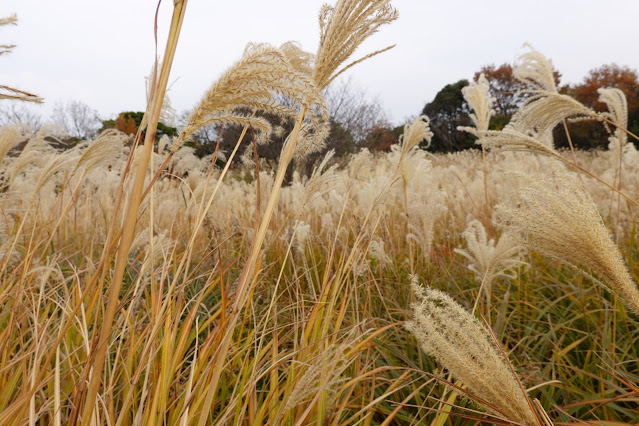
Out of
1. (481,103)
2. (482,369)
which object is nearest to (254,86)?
(482,369)

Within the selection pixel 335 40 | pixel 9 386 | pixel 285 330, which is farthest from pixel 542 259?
pixel 9 386

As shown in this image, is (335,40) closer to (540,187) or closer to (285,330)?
(540,187)

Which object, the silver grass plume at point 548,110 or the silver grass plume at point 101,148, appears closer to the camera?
the silver grass plume at point 548,110

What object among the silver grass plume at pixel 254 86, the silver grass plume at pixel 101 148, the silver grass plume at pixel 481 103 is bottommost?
the silver grass plume at pixel 101 148

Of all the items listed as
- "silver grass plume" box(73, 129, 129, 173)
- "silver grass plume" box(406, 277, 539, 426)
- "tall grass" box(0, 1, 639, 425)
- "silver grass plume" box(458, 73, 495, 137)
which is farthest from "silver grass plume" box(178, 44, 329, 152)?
"silver grass plume" box(458, 73, 495, 137)

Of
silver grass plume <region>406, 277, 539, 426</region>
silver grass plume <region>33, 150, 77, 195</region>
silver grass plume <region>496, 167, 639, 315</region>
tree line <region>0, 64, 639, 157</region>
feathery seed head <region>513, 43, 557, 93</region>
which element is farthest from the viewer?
tree line <region>0, 64, 639, 157</region>

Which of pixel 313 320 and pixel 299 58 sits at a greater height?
pixel 299 58

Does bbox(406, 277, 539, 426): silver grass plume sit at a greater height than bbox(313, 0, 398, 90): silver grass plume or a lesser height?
lesser

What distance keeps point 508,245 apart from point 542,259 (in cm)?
160

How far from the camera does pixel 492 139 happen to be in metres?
1.55

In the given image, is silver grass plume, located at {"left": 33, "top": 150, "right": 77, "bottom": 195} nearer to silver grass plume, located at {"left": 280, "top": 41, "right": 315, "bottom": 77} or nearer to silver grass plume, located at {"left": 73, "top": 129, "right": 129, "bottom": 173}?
silver grass plume, located at {"left": 73, "top": 129, "right": 129, "bottom": 173}

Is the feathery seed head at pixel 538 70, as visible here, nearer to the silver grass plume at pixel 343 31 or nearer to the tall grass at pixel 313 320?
the tall grass at pixel 313 320

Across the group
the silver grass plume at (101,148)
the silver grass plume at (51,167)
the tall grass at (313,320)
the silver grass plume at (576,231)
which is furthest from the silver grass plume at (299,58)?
the silver grass plume at (51,167)

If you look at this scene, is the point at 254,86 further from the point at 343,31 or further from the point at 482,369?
the point at 482,369
